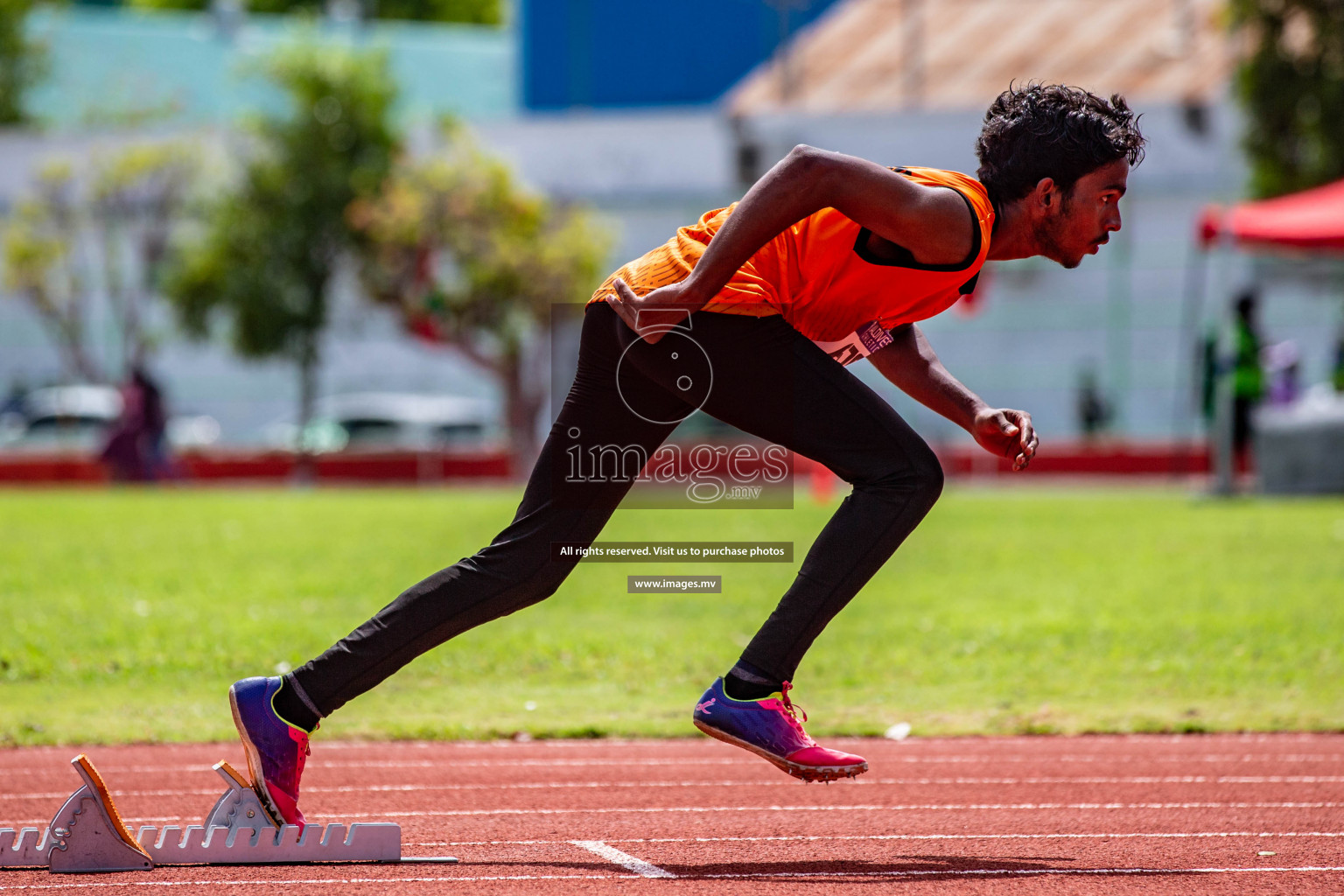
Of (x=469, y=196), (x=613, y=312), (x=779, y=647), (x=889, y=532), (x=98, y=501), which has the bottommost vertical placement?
(x=98, y=501)

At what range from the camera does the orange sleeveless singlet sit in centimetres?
419

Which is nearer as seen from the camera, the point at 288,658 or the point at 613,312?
the point at 613,312

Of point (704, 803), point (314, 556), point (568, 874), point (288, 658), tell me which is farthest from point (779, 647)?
point (314, 556)

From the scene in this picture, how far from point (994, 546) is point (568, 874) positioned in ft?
34.3

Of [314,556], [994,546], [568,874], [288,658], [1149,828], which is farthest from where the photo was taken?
[994,546]

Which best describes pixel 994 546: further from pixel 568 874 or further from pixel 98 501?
pixel 98 501

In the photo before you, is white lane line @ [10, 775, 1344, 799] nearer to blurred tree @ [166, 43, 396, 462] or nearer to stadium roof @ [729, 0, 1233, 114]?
blurred tree @ [166, 43, 396, 462]

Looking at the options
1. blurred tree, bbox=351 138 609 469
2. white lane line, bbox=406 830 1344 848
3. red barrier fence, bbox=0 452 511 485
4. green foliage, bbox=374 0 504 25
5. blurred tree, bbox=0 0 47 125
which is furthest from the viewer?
green foliage, bbox=374 0 504 25

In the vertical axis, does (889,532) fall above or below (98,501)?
above

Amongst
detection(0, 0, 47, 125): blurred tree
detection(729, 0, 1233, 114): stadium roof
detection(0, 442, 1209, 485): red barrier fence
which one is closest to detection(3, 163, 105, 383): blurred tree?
detection(0, 442, 1209, 485): red barrier fence

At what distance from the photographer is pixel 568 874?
4203 mm

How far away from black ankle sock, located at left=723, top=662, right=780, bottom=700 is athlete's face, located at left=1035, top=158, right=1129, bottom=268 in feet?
4.17

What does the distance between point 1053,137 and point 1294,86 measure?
20.7 meters

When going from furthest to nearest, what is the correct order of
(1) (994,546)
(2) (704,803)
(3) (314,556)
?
1. (1) (994,546)
2. (3) (314,556)
3. (2) (704,803)
